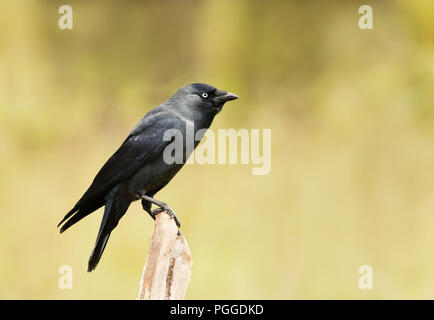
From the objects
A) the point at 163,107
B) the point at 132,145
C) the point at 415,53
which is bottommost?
the point at 132,145

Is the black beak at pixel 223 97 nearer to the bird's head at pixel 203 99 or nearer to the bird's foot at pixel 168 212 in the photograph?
the bird's head at pixel 203 99

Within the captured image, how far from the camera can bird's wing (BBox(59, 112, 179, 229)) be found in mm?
4742

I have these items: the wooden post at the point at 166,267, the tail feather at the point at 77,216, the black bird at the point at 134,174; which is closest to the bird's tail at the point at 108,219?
the black bird at the point at 134,174

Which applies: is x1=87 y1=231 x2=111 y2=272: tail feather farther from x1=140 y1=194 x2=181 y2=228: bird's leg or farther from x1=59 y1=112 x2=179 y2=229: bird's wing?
x1=140 y1=194 x2=181 y2=228: bird's leg

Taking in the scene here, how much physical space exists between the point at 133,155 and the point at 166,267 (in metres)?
1.22

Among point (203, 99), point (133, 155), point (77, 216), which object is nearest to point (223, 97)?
point (203, 99)

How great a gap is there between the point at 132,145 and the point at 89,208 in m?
0.60

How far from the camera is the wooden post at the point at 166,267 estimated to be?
383 centimetres

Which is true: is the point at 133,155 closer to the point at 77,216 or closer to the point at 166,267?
the point at 77,216

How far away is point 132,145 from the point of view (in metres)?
4.90

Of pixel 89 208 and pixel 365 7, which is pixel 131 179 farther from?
pixel 365 7

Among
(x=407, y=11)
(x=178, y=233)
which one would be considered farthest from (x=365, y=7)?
(x=178, y=233)

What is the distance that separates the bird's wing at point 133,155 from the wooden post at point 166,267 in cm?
77

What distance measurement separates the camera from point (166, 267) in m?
3.91
